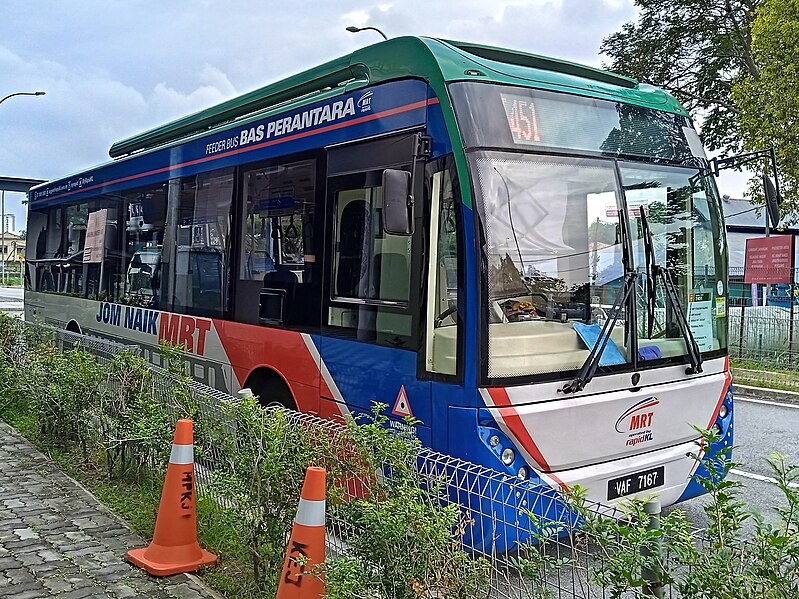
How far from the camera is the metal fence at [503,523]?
2.86 metres

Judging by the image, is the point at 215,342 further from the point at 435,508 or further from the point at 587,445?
the point at 435,508

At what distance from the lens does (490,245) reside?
4516 millimetres

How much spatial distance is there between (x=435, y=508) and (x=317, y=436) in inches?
40.5

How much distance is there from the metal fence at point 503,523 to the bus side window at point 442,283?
70 cm

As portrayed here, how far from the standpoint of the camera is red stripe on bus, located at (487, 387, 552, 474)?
4391mm

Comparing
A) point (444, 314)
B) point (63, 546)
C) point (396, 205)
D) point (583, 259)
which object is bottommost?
point (63, 546)

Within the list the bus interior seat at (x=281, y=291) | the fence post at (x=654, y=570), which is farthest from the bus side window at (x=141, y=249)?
the fence post at (x=654, y=570)

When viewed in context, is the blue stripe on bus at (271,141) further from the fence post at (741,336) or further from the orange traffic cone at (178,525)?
the fence post at (741,336)

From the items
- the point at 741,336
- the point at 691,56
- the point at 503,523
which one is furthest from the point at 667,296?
the point at 691,56

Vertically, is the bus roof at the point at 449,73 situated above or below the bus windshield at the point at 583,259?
above

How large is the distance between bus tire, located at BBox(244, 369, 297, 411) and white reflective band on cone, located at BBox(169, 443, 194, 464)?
159 cm

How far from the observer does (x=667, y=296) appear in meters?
5.19

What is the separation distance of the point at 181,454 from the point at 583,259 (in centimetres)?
→ 278

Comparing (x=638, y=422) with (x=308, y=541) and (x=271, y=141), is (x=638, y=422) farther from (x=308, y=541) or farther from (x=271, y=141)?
(x=271, y=141)
